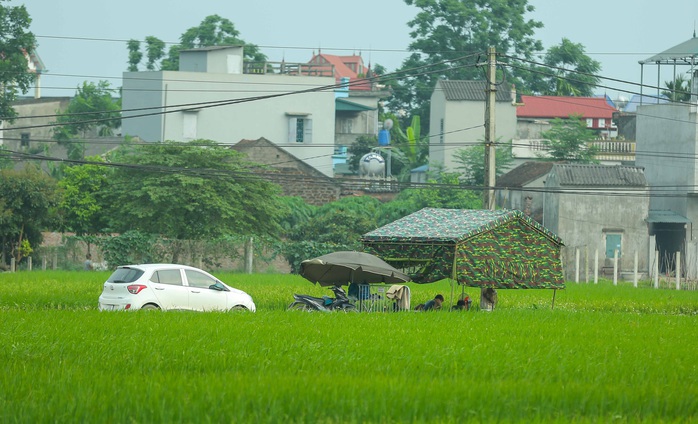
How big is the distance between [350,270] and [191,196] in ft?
86.0

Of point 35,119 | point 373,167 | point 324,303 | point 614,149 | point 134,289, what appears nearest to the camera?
point 134,289

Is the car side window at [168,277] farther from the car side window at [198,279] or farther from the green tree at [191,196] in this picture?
the green tree at [191,196]

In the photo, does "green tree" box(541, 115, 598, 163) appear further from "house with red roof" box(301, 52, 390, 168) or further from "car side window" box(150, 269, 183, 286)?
"car side window" box(150, 269, 183, 286)

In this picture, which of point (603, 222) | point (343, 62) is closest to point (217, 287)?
point (603, 222)

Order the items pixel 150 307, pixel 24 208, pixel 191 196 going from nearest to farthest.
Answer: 1. pixel 150 307
2. pixel 24 208
3. pixel 191 196

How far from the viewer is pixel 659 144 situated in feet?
216

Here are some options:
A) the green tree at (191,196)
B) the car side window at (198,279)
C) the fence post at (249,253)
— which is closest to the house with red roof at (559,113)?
the green tree at (191,196)

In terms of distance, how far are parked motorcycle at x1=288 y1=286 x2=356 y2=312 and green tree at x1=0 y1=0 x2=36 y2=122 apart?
161 feet

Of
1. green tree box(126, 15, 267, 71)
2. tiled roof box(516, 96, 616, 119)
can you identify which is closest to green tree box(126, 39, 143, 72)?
green tree box(126, 15, 267, 71)

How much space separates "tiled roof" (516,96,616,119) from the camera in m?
90.4

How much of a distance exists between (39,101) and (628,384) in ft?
286

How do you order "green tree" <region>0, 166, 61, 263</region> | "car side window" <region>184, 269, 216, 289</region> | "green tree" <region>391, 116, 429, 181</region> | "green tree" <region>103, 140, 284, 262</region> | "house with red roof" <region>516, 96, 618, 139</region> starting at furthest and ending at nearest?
"house with red roof" <region>516, 96, 618, 139</region>, "green tree" <region>391, 116, 429, 181</region>, "green tree" <region>103, 140, 284, 262</region>, "green tree" <region>0, 166, 61, 263</region>, "car side window" <region>184, 269, 216, 289</region>

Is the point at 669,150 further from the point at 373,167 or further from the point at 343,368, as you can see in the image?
the point at 343,368

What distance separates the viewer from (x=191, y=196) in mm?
53656
